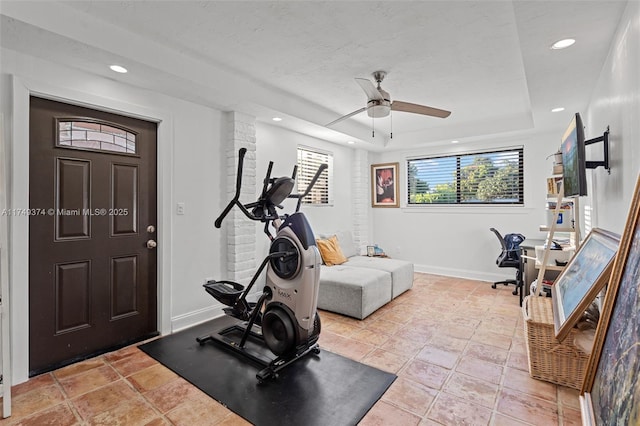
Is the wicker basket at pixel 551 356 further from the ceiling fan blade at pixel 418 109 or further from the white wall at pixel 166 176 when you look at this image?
the white wall at pixel 166 176

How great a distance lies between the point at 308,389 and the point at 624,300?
1786 mm

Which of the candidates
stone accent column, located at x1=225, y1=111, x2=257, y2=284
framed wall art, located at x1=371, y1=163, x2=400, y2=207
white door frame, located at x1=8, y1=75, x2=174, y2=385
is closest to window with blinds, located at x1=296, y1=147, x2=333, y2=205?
stone accent column, located at x1=225, y1=111, x2=257, y2=284

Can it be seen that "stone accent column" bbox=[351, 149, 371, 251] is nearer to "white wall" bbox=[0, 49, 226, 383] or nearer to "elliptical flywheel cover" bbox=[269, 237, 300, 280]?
"white wall" bbox=[0, 49, 226, 383]

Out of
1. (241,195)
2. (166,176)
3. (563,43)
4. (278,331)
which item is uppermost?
(563,43)

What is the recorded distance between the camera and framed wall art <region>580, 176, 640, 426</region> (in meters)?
0.96

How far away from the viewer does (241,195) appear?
3521 mm

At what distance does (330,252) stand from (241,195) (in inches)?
58.7

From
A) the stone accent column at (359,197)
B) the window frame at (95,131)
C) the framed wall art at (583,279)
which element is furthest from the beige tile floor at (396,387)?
the stone accent column at (359,197)

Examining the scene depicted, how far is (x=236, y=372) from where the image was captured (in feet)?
7.72

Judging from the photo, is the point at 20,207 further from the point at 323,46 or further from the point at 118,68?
the point at 323,46

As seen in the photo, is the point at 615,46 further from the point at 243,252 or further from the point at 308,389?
the point at 243,252

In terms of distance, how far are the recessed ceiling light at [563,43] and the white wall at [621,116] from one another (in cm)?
22

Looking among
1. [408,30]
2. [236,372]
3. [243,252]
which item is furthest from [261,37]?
[236,372]

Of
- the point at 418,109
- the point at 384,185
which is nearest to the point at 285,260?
the point at 418,109
